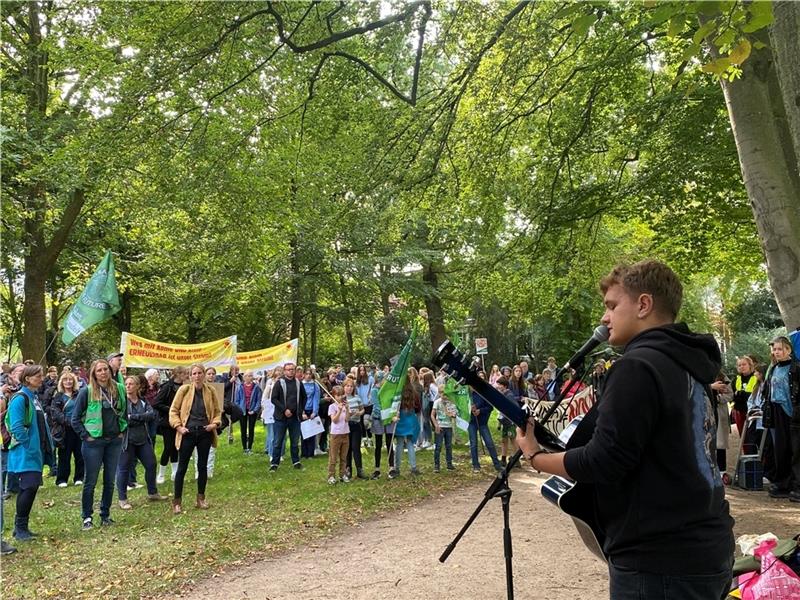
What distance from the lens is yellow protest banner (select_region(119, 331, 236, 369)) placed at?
591 inches

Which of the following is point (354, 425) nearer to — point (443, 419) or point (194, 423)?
point (443, 419)

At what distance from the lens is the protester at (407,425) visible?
448 inches

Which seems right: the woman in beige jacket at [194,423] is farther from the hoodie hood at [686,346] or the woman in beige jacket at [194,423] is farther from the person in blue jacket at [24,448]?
the hoodie hood at [686,346]

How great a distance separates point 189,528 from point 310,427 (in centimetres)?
489

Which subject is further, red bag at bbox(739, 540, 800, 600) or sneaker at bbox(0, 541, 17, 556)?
sneaker at bbox(0, 541, 17, 556)

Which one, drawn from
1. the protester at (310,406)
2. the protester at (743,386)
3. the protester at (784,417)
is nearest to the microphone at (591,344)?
the protester at (784,417)

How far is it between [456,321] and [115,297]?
24.6 meters

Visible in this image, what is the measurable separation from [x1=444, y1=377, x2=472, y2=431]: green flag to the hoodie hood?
948 cm

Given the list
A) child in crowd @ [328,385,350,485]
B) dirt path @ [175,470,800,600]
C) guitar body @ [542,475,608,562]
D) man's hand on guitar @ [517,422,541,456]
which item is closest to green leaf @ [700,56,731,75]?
man's hand on guitar @ [517,422,541,456]

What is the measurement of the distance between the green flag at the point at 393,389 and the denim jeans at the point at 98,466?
4415mm

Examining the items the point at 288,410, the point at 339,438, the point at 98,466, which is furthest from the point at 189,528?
the point at 288,410

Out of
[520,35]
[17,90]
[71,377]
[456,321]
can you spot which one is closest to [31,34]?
[17,90]

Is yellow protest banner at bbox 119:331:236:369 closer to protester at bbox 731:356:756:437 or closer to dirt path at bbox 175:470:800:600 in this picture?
dirt path at bbox 175:470:800:600

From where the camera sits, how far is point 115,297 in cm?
1146
